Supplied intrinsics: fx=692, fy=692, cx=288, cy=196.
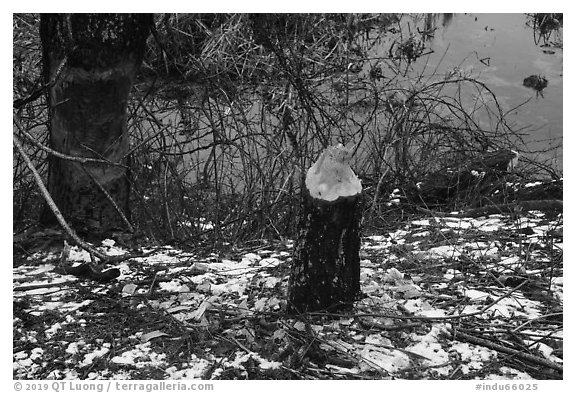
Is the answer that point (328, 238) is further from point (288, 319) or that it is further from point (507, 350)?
point (507, 350)

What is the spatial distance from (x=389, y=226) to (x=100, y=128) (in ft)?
5.06

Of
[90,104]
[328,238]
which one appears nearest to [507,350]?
[328,238]

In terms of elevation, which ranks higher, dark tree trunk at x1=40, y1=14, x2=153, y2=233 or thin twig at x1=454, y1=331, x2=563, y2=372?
dark tree trunk at x1=40, y1=14, x2=153, y2=233

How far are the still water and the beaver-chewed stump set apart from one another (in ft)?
11.6

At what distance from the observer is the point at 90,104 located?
3.15 metres

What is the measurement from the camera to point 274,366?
206 cm

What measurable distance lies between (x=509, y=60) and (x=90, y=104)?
170 inches

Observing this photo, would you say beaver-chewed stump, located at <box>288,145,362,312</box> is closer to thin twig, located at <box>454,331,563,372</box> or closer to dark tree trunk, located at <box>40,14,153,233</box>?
thin twig, located at <box>454,331,563,372</box>

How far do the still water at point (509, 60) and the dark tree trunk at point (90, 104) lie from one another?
313 cm

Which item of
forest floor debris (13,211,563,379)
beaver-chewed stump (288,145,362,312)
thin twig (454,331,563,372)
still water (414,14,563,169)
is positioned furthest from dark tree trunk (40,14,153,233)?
still water (414,14,563,169)

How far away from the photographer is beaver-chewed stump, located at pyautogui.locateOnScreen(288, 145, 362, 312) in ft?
7.29

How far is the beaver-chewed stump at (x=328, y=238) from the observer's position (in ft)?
7.29

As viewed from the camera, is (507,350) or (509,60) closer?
(507,350)

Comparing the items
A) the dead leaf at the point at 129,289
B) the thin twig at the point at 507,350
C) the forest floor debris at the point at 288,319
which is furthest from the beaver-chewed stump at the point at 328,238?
the dead leaf at the point at 129,289
